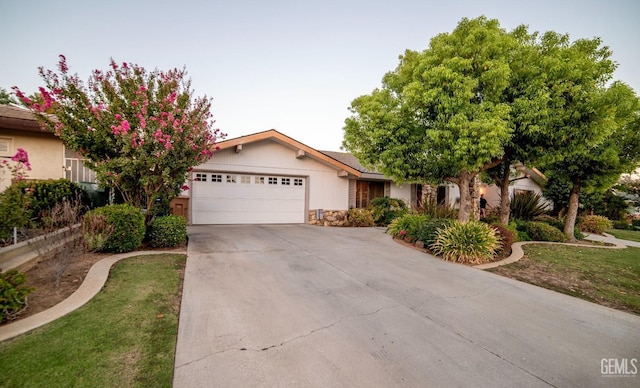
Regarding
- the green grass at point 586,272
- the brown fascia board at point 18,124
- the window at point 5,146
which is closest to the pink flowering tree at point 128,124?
the brown fascia board at point 18,124

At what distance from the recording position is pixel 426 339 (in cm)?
284

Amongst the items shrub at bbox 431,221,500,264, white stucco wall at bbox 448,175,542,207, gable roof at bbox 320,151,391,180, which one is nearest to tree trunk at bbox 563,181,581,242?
white stucco wall at bbox 448,175,542,207

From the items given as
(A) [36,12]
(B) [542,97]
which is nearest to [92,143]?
(A) [36,12]

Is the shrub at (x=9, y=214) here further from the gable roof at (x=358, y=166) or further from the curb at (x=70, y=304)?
the gable roof at (x=358, y=166)

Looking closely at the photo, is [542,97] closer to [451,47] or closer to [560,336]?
[451,47]

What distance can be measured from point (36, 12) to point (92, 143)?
563 cm

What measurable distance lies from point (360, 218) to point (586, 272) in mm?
8054

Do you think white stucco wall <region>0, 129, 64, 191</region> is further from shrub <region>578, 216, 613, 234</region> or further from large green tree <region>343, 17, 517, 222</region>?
shrub <region>578, 216, 613, 234</region>

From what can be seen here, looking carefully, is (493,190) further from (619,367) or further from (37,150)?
(37,150)

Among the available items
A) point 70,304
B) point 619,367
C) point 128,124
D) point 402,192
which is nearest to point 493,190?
point 402,192

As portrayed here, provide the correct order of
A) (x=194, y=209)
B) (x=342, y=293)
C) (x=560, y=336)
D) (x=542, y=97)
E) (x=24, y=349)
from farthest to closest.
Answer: (x=194, y=209) < (x=542, y=97) < (x=342, y=293) < (x=560, y=336) < (x=24, y=349)

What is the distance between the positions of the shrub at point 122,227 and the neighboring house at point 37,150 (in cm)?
472

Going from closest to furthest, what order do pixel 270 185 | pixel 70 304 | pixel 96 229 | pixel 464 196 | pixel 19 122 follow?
pixel 70 304
pixel 96 229
pixel 19 122
pixel 464 196
pixel 270 185

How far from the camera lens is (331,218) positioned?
512 inches
